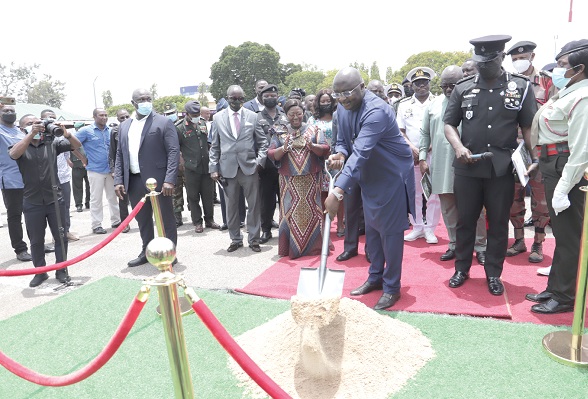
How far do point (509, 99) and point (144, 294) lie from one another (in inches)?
121

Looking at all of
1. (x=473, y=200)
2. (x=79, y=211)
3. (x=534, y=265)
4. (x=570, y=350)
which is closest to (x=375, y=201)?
(x=473, y=200)

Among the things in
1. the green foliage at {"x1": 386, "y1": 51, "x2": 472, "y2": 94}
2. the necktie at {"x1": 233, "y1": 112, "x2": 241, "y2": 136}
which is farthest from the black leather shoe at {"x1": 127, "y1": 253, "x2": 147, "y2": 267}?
the green foliage at {"x1": 386, "y1": 51, "x2": 472, "y2": 94}

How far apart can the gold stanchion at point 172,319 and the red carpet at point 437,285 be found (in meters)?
2.31

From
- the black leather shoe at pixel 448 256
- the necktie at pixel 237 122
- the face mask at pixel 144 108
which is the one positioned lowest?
the black leather shoe at pixel 448 256

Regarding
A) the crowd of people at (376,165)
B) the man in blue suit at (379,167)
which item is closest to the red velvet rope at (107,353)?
the crowd of people at (376,165)

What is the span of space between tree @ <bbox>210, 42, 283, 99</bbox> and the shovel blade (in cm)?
5382

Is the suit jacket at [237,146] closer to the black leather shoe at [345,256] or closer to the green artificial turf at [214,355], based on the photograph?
the black leather shoe at [345,256]

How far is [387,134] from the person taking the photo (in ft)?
11.1

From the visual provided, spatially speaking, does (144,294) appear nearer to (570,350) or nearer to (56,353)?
(56,353)

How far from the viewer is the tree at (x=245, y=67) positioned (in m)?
55.8

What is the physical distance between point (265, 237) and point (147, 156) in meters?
1.99

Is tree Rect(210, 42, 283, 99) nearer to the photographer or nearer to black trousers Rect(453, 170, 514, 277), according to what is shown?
the photographer

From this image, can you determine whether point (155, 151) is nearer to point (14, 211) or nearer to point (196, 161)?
point (196, 161)

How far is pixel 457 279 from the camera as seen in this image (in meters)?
3.88
